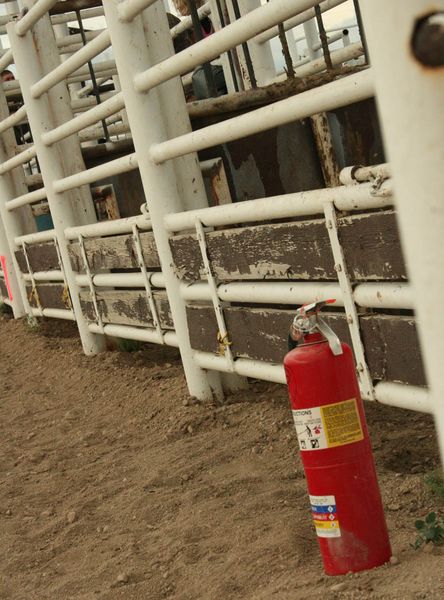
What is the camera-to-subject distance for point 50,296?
22.7 ft

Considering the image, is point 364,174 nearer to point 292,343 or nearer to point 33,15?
point 292,343

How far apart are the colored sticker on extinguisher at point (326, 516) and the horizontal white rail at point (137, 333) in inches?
86.5

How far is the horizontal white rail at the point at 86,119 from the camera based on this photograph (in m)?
4.66

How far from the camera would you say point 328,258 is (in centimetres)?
318

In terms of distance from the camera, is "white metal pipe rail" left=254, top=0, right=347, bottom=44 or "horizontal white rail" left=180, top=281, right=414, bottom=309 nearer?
"horizontal white rail" left=180, top=281, right=414, bottom=309

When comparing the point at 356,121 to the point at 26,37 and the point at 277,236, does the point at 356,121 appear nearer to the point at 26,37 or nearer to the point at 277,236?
the point at 277,236

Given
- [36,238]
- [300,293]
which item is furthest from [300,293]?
[36,238]

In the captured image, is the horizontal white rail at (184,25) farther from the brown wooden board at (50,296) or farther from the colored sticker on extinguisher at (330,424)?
A: the colored sticker on extinguisher at (330,424)

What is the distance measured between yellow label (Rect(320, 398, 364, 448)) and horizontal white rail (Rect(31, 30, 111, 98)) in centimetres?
268

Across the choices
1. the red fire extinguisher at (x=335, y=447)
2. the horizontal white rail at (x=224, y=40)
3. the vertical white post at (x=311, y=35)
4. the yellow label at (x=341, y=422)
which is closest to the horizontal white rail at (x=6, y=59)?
the horizontal white rail at (x=224, y=40)

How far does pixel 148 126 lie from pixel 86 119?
95 centimetres

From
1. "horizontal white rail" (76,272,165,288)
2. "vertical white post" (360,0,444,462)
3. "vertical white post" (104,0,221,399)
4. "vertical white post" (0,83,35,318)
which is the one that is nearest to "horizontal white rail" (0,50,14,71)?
"vertical white post" (0,83,35,318)

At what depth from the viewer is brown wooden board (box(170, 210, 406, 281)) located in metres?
2.88

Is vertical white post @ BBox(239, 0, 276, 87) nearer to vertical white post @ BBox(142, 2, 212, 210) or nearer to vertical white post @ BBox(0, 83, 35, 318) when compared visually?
vertical white post @ BBox(0, 83, 35, 318)
